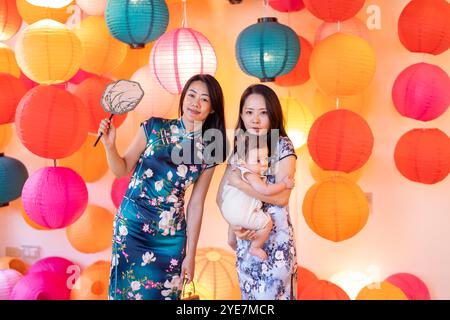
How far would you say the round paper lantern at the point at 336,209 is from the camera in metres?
3.18

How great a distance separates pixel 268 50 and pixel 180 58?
1.28 feet

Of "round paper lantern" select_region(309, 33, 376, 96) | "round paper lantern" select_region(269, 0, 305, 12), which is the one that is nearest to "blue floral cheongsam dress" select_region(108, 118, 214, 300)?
"round paper lantern" select_region(309, 33, 376, 96)

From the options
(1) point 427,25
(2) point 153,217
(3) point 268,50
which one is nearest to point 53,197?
(2) point 153,217

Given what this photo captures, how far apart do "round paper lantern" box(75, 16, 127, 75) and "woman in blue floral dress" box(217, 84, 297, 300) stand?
0.97m

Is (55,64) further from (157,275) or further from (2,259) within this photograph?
(2,259)

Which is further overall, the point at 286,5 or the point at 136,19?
the point at 286,5

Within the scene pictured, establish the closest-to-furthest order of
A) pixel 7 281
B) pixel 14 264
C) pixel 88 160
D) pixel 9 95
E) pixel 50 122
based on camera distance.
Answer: pixel 50 122 → pixel 9 95 → pixel 88 160 → pixel 7 281 → pixel 14 264

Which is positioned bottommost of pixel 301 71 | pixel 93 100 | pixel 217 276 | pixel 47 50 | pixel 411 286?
pixel 411 286

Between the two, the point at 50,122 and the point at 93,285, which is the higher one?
the point at 50,122

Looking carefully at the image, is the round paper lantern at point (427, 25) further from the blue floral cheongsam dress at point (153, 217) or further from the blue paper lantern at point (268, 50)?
the blue floral cheongsam dress at point (153, 217)

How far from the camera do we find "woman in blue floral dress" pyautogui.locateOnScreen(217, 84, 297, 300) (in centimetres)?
278

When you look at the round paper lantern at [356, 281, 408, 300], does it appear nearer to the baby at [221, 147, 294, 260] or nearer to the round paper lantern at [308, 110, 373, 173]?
the round paper lantern at [308, 110, 373, 173]

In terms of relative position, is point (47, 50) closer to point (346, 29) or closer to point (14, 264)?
point (346, 29)

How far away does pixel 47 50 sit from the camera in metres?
3.15
